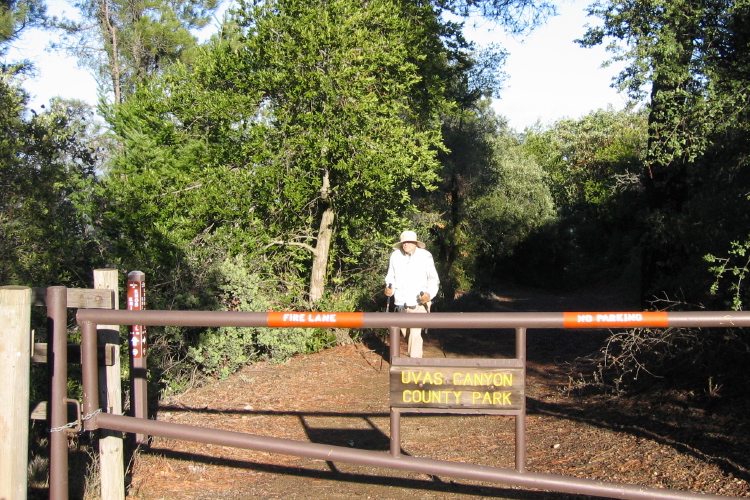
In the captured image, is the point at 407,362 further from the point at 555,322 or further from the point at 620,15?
the point at 620,15

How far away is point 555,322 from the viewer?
3.58m

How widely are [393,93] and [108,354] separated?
9.27 metres

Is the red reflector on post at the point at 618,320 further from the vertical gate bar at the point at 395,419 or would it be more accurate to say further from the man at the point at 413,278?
the man at the point at 413,278

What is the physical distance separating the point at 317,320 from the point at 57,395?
1570mm

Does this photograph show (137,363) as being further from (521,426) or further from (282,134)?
(282,134)

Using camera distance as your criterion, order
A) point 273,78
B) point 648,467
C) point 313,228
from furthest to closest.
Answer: point 313,228
point 273,78
point 648,467

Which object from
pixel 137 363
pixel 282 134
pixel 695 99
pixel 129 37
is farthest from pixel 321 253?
pixel 129 37

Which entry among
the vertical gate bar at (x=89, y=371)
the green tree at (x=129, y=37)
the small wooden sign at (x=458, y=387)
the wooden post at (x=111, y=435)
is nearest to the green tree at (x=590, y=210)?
the green tree at (x=129, y=37)

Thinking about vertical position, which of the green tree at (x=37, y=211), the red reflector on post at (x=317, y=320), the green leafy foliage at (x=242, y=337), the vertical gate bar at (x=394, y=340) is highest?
the green tree at (x=37, y=211)

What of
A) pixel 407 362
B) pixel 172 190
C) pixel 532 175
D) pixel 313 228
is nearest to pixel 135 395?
pixel 407 362

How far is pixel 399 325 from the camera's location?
3604 mm

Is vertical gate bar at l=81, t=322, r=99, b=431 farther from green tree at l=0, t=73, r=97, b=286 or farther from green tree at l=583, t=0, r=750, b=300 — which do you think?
green tree at l=583, t=0, r=750, b=300

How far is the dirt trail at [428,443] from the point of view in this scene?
5.29m

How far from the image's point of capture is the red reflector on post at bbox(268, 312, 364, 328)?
368 centimetres
